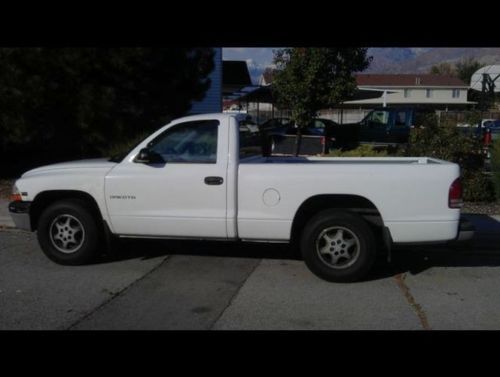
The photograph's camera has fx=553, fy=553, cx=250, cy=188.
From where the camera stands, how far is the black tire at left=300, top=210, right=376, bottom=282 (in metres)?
5.66

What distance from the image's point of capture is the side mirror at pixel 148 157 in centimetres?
606

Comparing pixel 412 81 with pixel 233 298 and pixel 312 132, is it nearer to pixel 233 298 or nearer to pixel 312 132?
pixel 312 132

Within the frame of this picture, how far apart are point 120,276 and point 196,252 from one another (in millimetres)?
1310

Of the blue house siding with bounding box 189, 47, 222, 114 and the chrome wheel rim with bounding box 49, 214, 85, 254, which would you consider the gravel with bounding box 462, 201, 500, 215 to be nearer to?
the chrome wheel rim with bounding box 49, 214, 85, 254

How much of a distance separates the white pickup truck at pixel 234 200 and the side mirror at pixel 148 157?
0.05ft

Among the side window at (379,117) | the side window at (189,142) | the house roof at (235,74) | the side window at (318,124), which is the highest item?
the house roof at (235,74)

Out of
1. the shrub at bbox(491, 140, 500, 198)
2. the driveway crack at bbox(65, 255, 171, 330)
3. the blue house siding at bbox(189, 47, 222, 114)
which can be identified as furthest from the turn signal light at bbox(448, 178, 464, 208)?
the blue house siding at bbox(189, 47, 222, 114)

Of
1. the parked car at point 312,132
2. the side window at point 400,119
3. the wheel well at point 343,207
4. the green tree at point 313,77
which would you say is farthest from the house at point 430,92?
the wheel well at point 343,207

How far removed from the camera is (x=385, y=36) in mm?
5891

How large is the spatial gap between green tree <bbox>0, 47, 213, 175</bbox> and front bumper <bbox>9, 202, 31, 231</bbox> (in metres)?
4.92

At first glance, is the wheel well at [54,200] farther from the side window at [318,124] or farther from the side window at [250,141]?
the side window at [318,124]

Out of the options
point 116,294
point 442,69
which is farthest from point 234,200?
point 442,69

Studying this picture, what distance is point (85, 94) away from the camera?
440 inches

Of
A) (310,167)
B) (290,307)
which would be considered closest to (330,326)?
(290,307)
